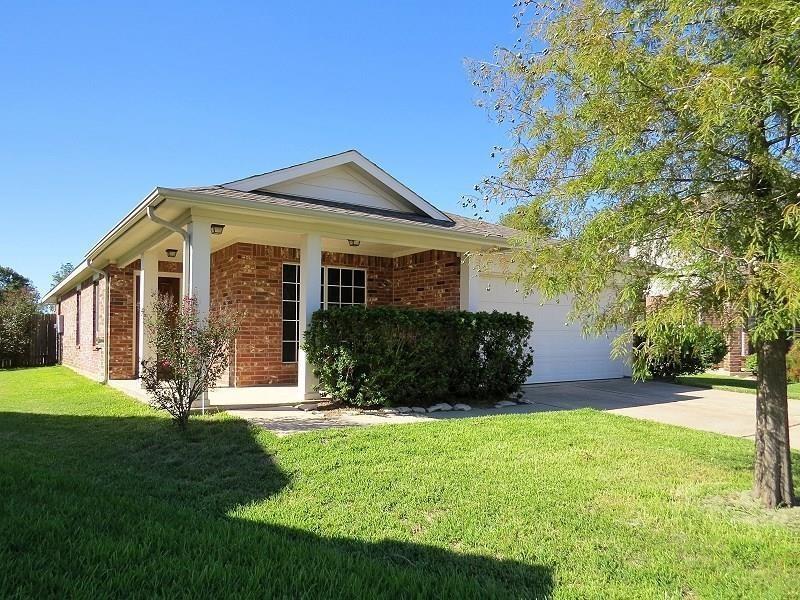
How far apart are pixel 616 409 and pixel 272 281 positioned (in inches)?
Answer: 281

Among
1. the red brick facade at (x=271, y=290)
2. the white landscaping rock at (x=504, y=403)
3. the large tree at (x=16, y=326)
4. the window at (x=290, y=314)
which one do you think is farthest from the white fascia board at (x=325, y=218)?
the large tree at (x=16, y=326)

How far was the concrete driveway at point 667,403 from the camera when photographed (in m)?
8.23

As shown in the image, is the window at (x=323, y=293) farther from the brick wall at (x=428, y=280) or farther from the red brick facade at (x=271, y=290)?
the brick wall at (x=428, y=280)

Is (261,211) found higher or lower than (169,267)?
higher

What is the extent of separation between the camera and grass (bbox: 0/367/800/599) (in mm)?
2969

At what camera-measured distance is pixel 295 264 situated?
1209 cm

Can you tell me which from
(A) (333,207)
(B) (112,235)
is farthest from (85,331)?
(A) (333,207)

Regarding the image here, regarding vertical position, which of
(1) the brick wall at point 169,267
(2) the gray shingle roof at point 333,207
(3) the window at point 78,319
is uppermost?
(2) the gray shingle roof at point 333,207

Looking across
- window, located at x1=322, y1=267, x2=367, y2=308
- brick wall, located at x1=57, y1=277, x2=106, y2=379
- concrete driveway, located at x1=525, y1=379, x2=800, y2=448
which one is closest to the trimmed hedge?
concrete driveway, located at x1=525, y1=379, x2=800, y2=448

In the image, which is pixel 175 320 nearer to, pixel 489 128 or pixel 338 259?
pixel 489 128

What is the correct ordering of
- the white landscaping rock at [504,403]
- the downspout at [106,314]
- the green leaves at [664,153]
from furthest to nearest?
the downspout at [106,314]
the white landscaping rock at [504,403]
the green leaves at [664,153]

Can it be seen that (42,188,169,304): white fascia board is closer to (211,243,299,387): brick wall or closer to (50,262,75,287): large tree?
(211,243,299,387): brick wall

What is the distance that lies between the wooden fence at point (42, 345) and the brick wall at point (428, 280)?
17646 millimetres

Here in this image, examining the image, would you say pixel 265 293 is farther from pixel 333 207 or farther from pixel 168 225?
pixel 168 225
